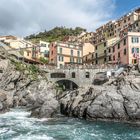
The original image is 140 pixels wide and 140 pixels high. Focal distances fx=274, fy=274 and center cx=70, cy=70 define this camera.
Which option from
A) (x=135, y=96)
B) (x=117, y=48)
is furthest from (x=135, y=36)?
(x=135, y=96)

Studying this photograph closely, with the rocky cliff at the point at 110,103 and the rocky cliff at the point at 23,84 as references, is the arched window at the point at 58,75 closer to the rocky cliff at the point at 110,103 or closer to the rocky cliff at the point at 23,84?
the rocky cliff at the point at 23,84

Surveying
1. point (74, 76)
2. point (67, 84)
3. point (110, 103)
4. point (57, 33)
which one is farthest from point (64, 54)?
point (57, 33)

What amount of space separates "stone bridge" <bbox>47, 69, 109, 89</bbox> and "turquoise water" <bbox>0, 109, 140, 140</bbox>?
3524 cm

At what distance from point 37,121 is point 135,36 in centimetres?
4763

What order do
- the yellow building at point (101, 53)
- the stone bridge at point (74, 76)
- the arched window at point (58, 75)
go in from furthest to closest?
1. the yellow building at point (101, 53)
2. the arched window at point (58, 75)
3. the stone bridge at point (74, 76)

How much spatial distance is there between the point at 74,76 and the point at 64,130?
4400cm

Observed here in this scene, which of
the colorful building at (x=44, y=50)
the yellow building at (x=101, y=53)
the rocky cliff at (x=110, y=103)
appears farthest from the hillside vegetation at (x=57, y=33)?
the rocky cliff at (x=110, y=103)

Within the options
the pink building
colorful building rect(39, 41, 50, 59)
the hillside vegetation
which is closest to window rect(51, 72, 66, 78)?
the pink building

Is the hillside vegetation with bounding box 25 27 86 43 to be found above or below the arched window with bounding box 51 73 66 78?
above

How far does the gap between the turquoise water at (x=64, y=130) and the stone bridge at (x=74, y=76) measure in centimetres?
3524

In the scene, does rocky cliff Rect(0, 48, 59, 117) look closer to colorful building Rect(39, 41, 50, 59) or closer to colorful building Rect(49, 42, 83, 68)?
colorful building Rect(49, 42, 83, 68)

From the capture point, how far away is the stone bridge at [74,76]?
78.6 metres

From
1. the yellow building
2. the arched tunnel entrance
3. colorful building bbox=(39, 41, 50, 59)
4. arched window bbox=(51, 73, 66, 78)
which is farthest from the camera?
colorful building bbox=(39, 41, 50, 59)

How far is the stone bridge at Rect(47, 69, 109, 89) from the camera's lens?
78.6m
